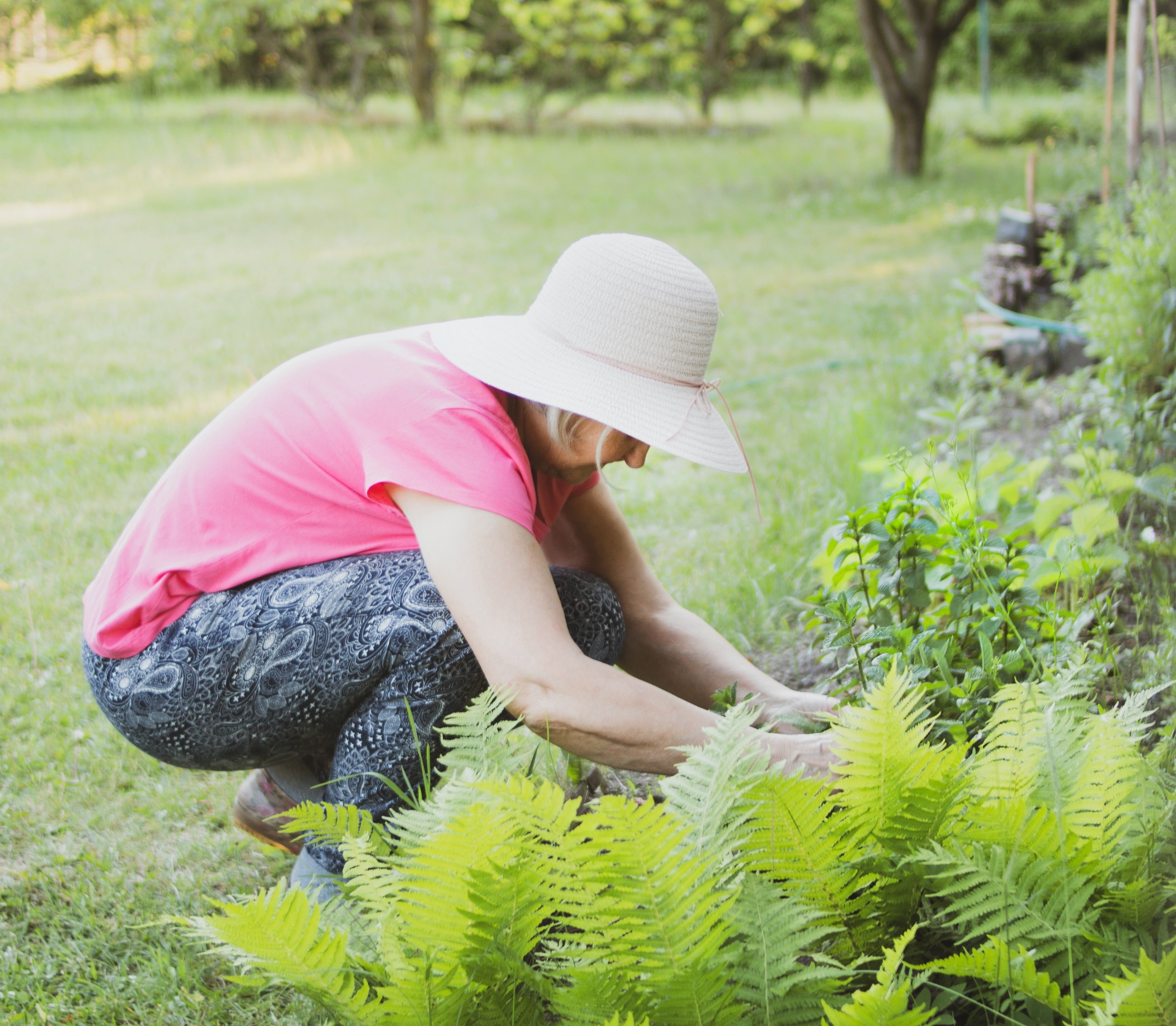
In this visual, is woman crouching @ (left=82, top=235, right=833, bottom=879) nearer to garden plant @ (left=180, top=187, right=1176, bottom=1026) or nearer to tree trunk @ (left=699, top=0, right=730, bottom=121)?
garden plant @ (left=180, top=187, right=1176, bottom=1026)

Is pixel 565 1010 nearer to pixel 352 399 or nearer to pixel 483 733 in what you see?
pixel 483 733

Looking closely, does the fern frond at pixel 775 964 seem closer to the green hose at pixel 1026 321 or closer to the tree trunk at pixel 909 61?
the green hose at pixel 1026 321

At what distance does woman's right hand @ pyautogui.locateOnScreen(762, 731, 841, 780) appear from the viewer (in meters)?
1.68

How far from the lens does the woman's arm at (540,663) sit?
5.36ft

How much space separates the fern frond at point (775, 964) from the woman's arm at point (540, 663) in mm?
364

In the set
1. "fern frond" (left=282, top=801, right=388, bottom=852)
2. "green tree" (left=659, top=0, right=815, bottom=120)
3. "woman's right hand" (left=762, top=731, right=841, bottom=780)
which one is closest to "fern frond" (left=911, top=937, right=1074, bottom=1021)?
"woman's right hand" (left=762, top=731, right=841, bottom=780)

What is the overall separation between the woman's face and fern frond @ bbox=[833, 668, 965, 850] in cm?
59

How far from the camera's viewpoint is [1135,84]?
4.82 m

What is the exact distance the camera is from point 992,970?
3.97 feet

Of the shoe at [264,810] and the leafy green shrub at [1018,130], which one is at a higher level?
the leafy green shrub at [1018,130]

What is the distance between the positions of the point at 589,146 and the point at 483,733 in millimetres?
13281

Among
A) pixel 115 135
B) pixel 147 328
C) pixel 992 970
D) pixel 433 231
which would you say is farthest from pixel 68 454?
pixel 115 135

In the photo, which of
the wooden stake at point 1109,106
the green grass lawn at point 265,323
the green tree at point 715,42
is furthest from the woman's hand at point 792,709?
the green tree at point 715,42

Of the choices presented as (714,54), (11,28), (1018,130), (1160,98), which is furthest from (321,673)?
(714,54)
